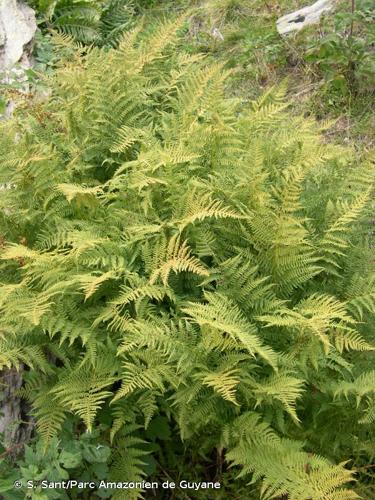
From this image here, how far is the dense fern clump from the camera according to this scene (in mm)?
2504

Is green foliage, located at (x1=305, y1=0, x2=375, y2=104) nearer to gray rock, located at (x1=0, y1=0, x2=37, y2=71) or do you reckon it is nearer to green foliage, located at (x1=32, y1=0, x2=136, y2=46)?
green foliage, located at (x1=32, y1=0, x2=136, y2=46)

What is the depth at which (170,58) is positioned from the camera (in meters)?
4.23

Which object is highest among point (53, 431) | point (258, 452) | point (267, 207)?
point (267, 207)

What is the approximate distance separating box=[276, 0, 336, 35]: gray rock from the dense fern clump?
9.88 feet

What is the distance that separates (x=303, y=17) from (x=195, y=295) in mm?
4400

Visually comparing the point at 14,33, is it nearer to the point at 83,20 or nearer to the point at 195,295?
the point at 83,20

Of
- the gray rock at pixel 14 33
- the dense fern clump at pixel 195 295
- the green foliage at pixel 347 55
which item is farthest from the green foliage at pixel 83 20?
the dense fern clump at pixel 195 295

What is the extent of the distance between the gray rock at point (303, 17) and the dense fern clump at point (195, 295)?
3.01 m

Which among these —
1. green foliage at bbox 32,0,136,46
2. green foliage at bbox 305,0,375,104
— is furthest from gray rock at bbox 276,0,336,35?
green foliage at bbox 32,0,136,46

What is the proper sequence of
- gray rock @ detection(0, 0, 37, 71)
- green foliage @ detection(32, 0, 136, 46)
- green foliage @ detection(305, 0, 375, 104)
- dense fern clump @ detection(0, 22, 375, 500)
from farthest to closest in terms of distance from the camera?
green foliage @ detection(32, 0, 136, 46) → gray rock @ detection(0, 0, 37, 71) → green foliage @ detection(305, 0, 375, 104) → dense fern clump @ detection(0, 22, 375, 500)

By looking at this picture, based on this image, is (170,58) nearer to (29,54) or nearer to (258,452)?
(29,54)

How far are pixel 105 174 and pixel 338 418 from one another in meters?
1.92

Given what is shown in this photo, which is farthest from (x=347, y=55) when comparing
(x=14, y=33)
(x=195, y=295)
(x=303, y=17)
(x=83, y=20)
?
(x=195, y=295)

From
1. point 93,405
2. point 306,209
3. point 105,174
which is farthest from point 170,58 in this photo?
point 93,405
